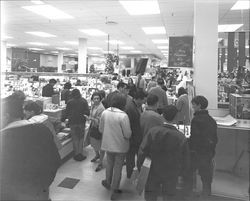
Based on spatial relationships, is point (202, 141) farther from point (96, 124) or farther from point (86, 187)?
point (96, 124)

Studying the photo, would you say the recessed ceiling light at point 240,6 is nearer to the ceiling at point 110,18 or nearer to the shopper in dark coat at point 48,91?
the ceiling at point 110,18

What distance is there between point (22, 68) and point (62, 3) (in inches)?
135

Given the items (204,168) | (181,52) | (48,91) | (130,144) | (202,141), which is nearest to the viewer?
(202,141)

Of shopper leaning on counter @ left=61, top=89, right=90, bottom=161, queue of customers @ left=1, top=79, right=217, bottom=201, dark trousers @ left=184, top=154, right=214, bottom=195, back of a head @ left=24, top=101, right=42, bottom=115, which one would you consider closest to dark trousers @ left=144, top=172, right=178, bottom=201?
queue of customers @ left=1, top=79, right=217, bottom=201

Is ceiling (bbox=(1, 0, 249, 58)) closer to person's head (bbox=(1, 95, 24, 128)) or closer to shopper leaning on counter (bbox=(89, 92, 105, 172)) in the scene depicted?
shopper leaning on counter (bbox=(89, 92, 105, 172))

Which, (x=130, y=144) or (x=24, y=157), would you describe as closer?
(x=24, y=157)

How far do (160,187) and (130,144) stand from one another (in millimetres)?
1035

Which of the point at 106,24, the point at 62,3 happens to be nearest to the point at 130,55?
the point at 106,24

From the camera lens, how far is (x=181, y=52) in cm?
451

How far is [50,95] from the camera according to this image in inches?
219

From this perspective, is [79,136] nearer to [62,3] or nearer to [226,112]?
[226,112]

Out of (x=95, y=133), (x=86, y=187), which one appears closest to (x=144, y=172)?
(x=86, y=187)

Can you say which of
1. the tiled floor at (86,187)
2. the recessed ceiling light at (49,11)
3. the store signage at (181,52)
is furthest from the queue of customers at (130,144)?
the recessed ceiling light at (49,11)

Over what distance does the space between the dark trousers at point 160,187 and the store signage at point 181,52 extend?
2.67 meters
